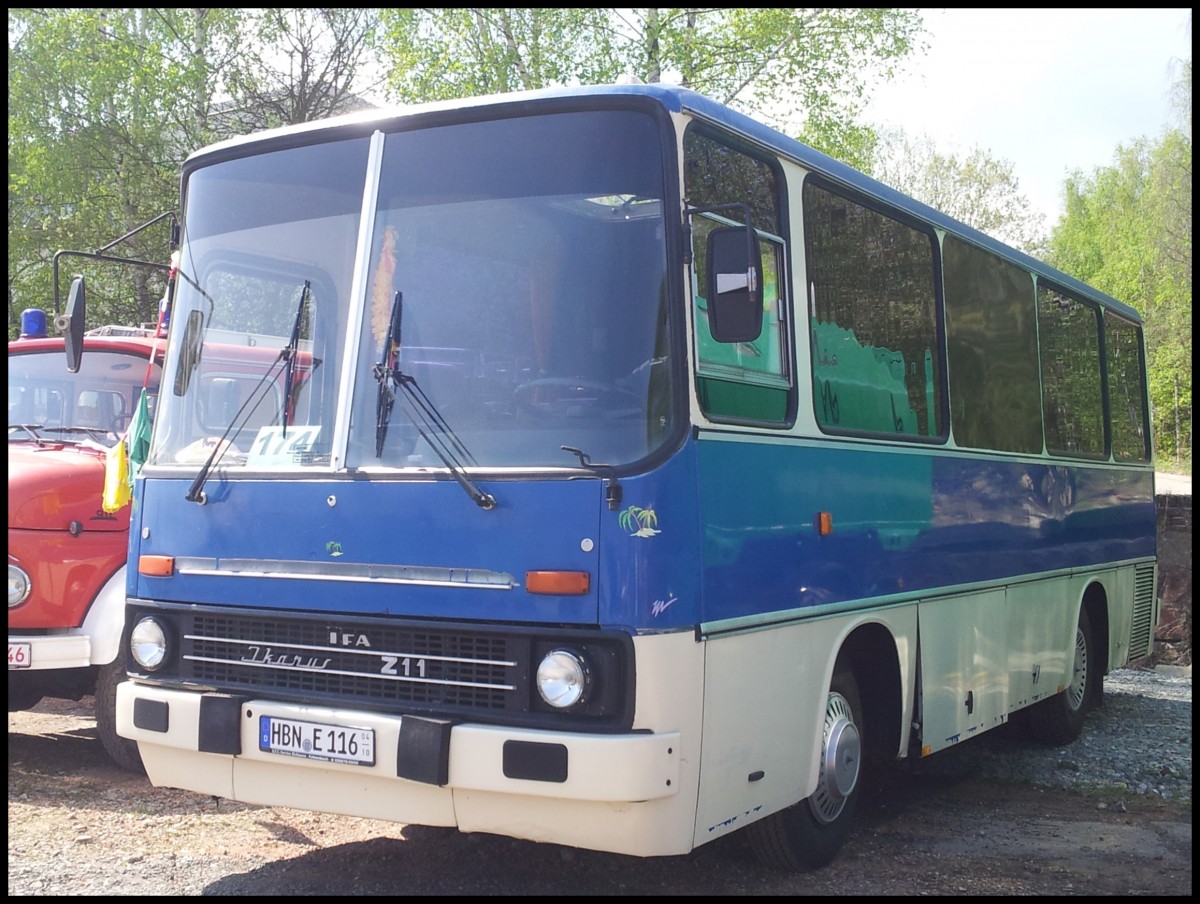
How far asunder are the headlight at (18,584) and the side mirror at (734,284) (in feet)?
14.6

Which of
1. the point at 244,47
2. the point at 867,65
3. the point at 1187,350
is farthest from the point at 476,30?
the point at 1187,350

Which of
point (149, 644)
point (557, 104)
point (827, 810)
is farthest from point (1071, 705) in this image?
point (149, 644)

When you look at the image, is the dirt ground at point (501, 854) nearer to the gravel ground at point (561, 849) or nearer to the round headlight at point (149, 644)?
the gravel ground at point (561, 849)

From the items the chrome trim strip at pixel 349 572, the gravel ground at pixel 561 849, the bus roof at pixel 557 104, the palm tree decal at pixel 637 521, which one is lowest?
the gravel ground at pixel 561 849

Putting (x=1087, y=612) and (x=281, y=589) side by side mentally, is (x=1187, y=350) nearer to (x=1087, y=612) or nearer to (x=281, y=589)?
(x=1087, y=612)

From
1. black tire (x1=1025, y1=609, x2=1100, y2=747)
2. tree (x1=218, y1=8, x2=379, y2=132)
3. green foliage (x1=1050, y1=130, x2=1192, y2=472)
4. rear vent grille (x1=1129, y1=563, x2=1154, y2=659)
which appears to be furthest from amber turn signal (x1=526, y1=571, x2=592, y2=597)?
green foliage (x1=1050, y1=130, x2=1192, y2=472)

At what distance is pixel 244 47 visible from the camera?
26781mm

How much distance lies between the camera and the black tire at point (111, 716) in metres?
7.46

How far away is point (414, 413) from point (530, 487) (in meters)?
0.58

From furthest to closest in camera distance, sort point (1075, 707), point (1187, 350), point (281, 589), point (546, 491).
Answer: point (1187, 350) < point (1075, 707) < point (281, 589) < point (546, 491)

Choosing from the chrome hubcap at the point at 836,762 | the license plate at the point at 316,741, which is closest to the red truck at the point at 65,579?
the license plate at the point at 316,741

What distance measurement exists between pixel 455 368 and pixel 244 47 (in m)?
23.9

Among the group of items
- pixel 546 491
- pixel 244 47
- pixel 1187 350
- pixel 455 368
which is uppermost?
pixel 244 47

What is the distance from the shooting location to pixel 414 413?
504cm
